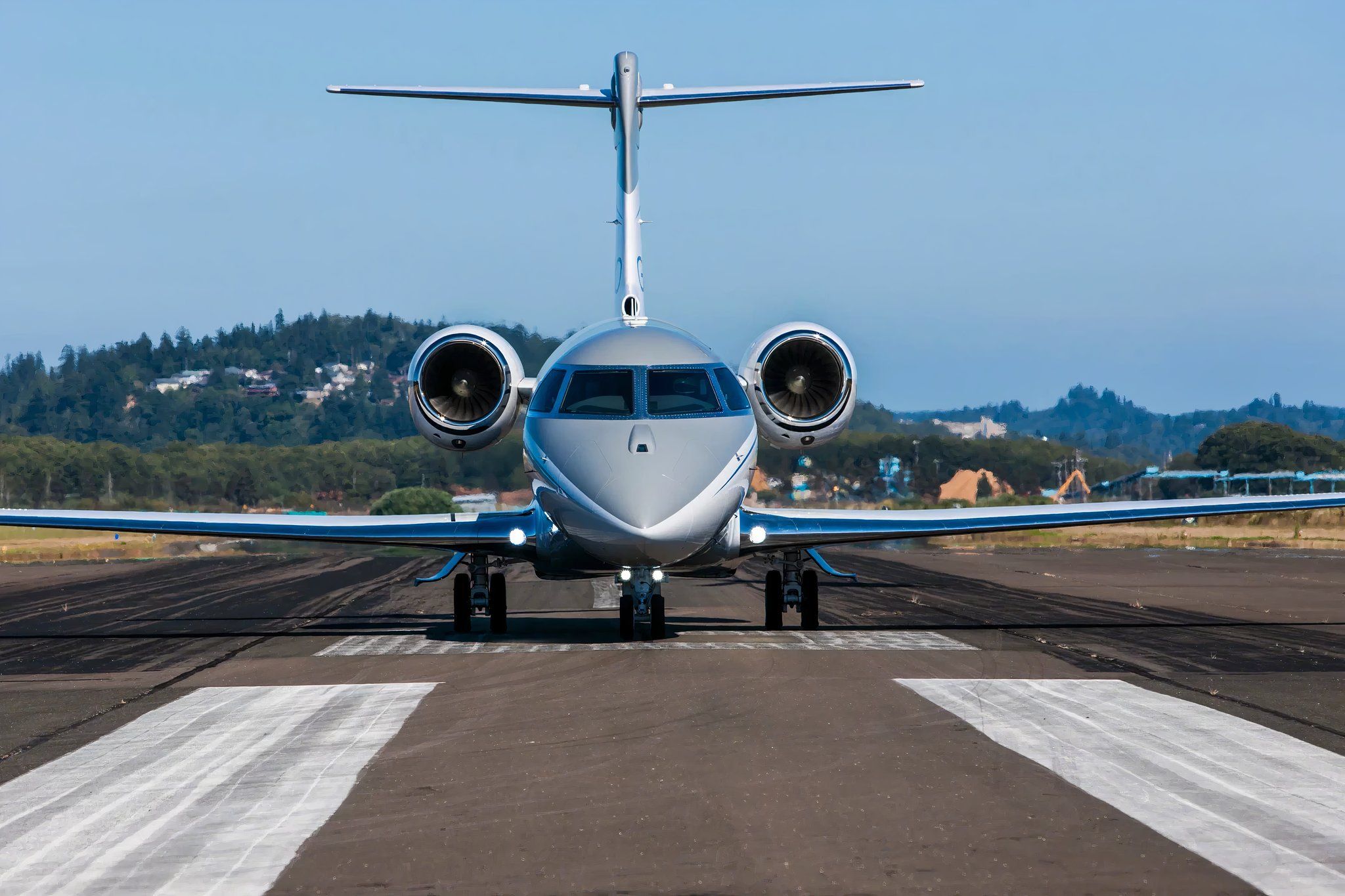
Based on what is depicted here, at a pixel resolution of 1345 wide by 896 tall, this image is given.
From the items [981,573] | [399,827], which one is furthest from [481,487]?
[399,827]

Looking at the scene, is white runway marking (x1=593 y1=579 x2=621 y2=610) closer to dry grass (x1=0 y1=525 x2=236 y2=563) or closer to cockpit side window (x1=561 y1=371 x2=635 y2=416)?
cockpit side window (x1=561 y1=371 x2=635 y2=416)

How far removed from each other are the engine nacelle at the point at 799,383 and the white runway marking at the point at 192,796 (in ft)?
25.0

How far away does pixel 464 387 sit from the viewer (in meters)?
18.4

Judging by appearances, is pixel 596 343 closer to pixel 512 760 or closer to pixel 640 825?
pixel 512 760

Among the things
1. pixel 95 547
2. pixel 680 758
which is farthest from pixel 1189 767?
pixel 95 547

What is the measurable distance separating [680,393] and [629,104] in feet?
25.1

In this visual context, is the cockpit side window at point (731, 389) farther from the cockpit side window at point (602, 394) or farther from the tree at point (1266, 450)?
the tree at point (1266, 450)

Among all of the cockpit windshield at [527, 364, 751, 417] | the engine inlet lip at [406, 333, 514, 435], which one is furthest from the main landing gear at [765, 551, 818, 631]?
the engine inlet lip at [406, 333, 514, 435]

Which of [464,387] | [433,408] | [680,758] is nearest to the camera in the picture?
[680,758]

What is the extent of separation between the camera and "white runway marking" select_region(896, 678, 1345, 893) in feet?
Result: 21.6

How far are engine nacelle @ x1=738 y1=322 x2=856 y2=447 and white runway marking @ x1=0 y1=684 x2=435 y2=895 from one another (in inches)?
300

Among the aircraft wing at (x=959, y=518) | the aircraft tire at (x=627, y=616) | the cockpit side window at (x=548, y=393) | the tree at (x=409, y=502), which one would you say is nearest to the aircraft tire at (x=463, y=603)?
the aircraft tire at (x=627, y=616)

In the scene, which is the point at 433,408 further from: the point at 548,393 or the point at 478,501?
the point at 478,501

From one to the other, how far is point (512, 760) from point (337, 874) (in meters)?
2.83
